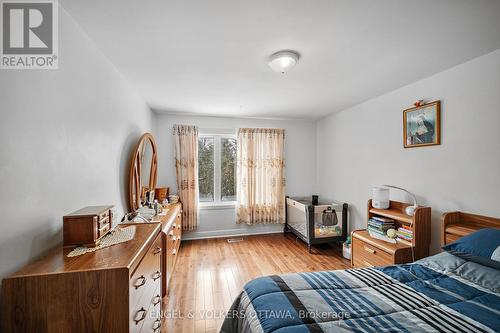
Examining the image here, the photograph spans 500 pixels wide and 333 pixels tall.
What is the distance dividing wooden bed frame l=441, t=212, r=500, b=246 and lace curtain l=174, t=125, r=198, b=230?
137 inches

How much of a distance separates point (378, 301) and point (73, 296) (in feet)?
5.21

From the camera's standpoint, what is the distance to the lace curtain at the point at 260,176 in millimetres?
4094

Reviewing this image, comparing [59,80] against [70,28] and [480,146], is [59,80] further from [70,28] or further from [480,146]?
[480,146]

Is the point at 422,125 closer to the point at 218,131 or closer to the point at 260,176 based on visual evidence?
the point at 260,176

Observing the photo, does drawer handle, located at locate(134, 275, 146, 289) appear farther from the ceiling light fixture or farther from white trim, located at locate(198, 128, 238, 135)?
white trim, located at locate(198, 128, 238, 135)

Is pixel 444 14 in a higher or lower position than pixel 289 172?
higher

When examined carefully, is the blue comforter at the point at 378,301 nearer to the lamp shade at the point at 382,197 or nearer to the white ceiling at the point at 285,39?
the lamp shade at the point at 382,197

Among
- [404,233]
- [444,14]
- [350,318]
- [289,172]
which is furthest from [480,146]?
[289,172]

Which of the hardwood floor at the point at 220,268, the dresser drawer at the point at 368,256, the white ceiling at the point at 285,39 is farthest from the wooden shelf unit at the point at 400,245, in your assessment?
the white ceiling at the point at 285,39

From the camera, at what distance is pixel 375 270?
160 cm

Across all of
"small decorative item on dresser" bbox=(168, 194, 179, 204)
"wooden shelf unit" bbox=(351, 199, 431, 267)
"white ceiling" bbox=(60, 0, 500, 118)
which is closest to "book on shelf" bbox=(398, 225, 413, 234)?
"wooden shelf unit" bbox=(351, 199, 431, 267)

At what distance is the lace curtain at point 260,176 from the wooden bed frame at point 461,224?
2.63 m

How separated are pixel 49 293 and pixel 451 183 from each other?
10.4 feet

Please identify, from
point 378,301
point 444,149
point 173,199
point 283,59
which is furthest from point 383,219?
point 173,199
